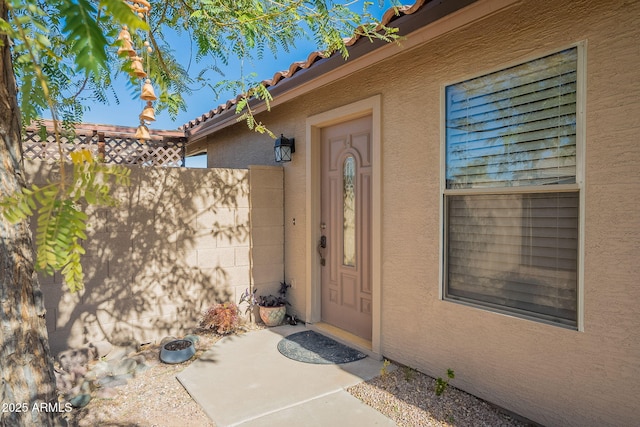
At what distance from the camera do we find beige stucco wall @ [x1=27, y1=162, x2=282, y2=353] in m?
4.55

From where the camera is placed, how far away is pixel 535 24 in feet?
10.0

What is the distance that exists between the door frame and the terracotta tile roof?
68cm

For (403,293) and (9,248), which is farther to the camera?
(403,293)

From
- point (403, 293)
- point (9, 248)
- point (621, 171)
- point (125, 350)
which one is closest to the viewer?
point (9, 248)

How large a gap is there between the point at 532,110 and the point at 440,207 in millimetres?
1160

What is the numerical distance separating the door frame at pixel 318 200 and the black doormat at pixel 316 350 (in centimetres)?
33

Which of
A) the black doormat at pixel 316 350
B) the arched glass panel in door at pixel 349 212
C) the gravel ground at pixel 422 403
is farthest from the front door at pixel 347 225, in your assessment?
the gravel ground at pixel 422 403

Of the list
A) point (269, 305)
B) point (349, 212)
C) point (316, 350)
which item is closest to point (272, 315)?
point (269, 305)

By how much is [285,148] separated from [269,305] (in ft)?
8.00

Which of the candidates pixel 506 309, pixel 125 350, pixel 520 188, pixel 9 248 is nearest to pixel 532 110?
pixel 520 188

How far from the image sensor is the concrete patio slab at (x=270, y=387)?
3242 millimetres

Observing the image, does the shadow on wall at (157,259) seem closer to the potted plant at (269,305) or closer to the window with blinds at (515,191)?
the potted plant at (269,305)

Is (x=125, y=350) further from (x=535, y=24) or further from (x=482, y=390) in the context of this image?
(x=535, y=24)

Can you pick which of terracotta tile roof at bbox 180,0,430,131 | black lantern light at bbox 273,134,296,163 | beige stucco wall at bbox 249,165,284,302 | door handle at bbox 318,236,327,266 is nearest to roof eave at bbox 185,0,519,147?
terracotta tile roof at bbox 180,0,430,131
